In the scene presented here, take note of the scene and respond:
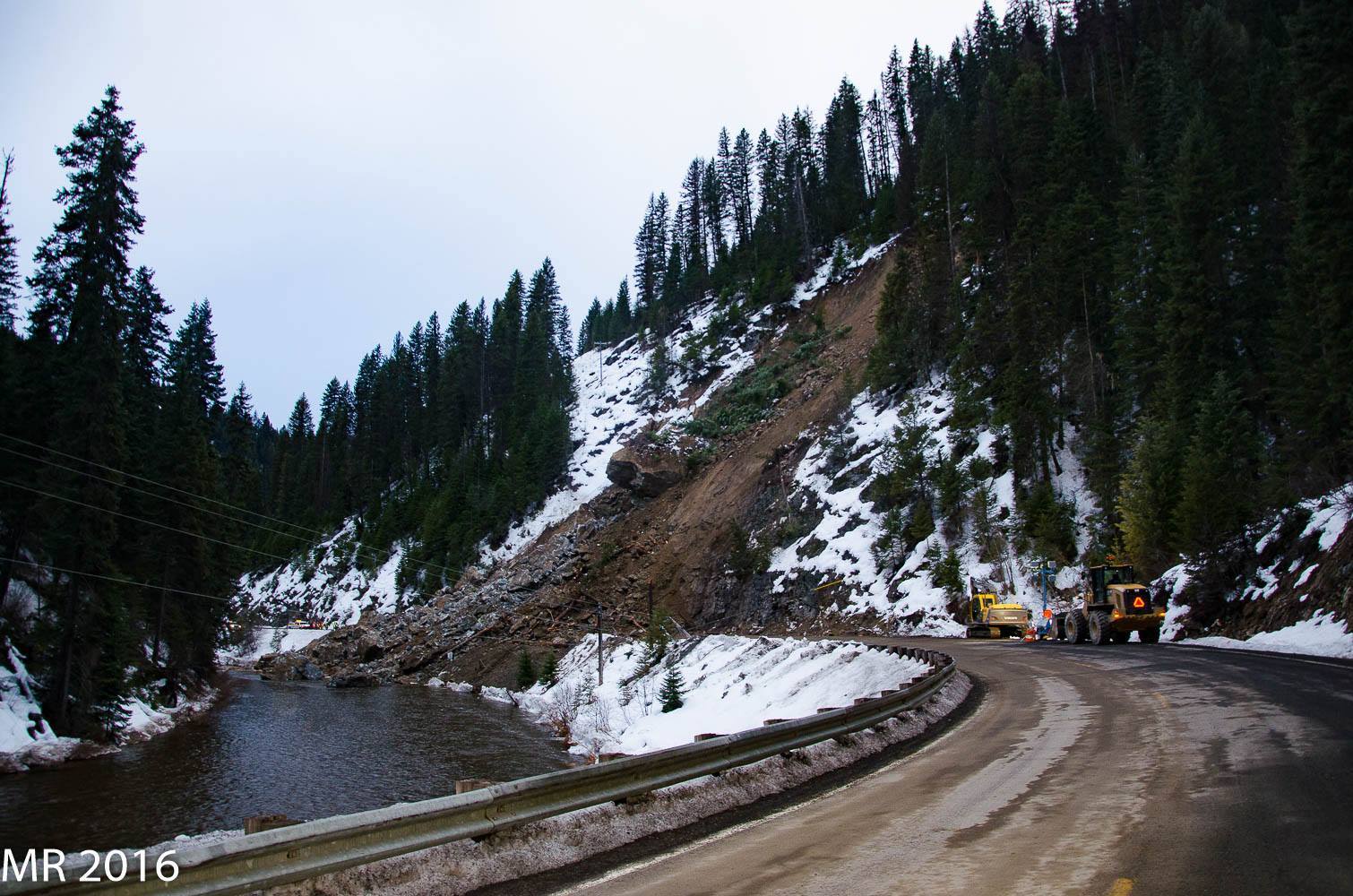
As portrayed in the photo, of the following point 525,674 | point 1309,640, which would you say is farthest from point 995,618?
point 525,674

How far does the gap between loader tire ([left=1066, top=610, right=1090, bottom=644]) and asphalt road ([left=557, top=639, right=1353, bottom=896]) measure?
16959mm

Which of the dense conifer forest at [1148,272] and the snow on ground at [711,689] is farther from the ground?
the dense conifer forest at [1148,272]

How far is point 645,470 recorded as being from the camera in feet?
217

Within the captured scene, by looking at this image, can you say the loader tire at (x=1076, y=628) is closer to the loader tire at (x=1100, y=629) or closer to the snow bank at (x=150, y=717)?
the loader tire at (x=1100, y=629)

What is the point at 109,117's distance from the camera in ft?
109

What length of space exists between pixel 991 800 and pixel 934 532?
3768 cm

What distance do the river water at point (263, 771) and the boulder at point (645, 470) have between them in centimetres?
2889

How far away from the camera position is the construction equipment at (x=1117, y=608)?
26.0 m

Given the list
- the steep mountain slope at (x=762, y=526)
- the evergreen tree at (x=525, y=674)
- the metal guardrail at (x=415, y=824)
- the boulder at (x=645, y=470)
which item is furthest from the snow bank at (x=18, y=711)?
the boulder at (x=645, y=470)

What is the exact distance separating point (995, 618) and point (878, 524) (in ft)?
37.2

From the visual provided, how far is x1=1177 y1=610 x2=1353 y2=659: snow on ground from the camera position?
19.0 m

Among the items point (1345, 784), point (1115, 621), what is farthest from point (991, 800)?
point (1115, 621)

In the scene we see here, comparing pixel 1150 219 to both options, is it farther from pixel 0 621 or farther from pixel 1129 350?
pixel 0 621

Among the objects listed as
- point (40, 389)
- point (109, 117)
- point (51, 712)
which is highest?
point (109, 117)
